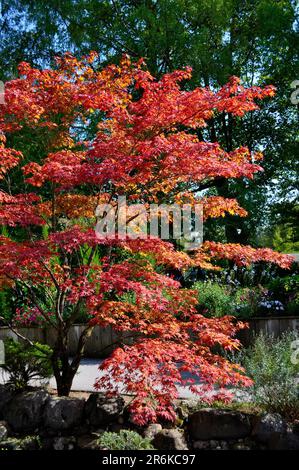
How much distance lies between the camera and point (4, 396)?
4727mm

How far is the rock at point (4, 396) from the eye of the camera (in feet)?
15.3

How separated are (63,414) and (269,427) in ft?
5.44

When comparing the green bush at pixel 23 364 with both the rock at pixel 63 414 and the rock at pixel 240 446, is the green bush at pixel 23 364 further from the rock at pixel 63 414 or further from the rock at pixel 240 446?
the rock at pixel 240 446

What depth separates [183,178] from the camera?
4.92 meters

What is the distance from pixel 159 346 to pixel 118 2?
43.0 feet

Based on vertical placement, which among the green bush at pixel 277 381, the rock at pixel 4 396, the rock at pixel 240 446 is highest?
the green bush at pixel 277 381

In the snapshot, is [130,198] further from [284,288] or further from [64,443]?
[284,288]

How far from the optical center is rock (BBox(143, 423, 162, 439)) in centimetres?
413

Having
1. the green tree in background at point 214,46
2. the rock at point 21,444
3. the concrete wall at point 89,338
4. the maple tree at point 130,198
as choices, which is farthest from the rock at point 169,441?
the green tree in background at point 214,46

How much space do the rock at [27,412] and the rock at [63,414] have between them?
8 cm

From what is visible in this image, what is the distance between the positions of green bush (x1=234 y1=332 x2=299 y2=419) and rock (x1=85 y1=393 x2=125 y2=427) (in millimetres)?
1115

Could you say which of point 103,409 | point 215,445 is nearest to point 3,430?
point 103,409

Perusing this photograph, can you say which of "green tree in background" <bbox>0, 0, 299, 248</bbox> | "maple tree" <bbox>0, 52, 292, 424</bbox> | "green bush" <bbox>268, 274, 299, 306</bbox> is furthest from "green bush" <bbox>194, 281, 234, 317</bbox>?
"green tree in background" <bbox>0, 0, 299, 248</bbox>
